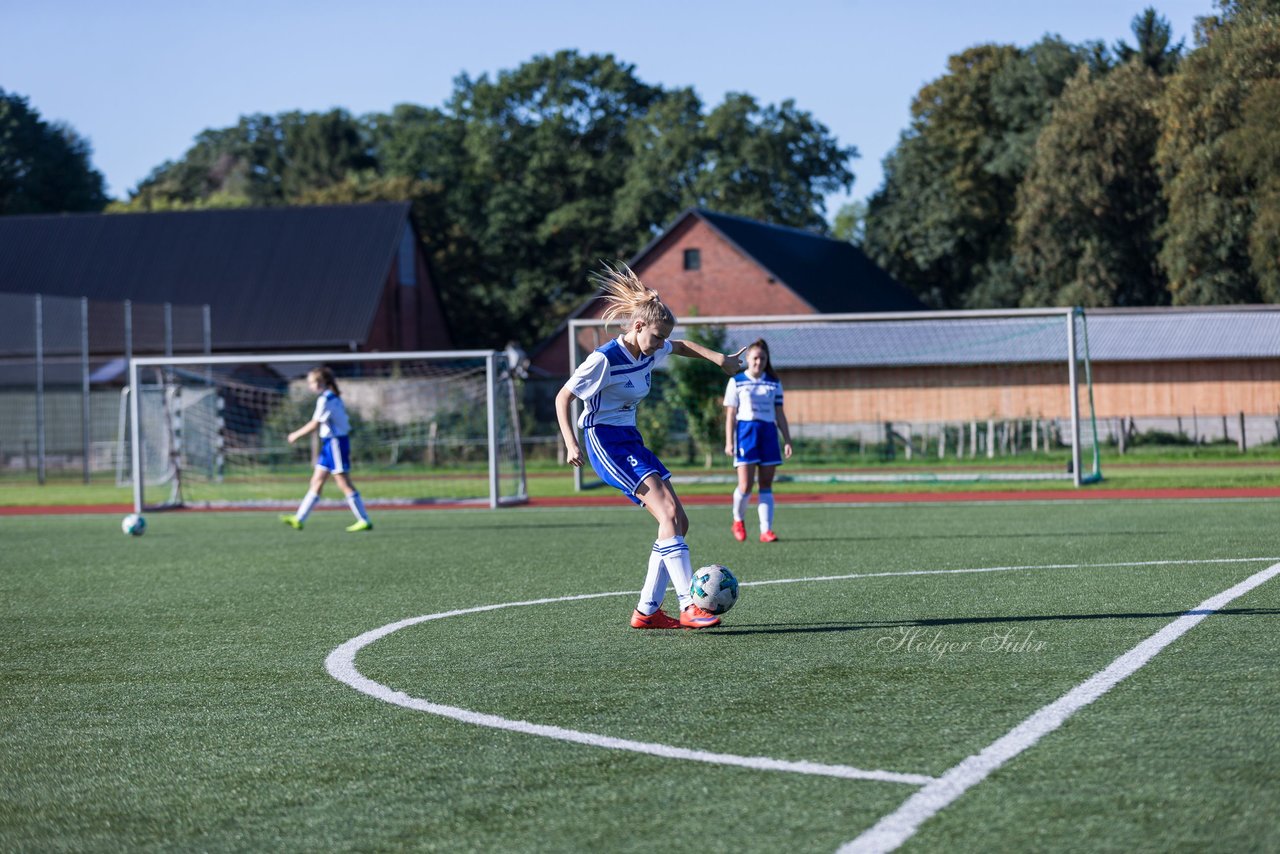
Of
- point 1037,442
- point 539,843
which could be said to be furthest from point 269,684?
point 1037,442

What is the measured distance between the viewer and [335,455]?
1634 centimetres

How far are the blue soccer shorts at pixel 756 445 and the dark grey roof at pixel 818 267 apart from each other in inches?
1410

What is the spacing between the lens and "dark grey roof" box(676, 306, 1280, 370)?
36.8 meters

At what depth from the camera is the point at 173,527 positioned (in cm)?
1866

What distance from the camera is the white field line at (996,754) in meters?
3.96

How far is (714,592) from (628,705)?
2051 millimetres

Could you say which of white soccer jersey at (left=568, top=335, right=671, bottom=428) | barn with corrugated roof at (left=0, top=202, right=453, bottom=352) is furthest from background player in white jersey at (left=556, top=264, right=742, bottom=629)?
barn with corrugated roof at (left=0, top=202, right=453, bottom=352)

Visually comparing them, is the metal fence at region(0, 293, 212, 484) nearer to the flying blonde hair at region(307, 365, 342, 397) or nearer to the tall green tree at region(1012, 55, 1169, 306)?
the flying blonde hair at region(307, 365, 342, 397)

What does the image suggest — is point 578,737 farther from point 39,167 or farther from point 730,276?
point 39,167

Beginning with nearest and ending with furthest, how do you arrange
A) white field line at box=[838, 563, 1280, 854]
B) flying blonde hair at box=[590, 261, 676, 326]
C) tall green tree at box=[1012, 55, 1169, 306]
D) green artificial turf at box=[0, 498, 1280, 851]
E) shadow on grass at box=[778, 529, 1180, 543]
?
1. white field line at box=[838, 563, 1280, 854]
2. green artificial turf at box=[0, 498, 1280, 851]
3. flying blonde hair at box=[590, 261, 676, 326]
4. shadow on grass at box=[778, 529, 1180, 543]
5. tall green tree at box=[1012, 55, 1169, 306]

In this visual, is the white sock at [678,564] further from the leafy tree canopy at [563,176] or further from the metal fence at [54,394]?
the leafy tree canopy at [563,176]

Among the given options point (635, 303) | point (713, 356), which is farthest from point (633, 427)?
point (635, 303)

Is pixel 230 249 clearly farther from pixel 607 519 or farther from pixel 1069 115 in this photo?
pixel 607 519

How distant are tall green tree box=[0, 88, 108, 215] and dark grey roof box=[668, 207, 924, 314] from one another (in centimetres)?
4064
